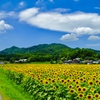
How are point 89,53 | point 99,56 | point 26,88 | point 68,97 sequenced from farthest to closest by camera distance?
point 89,53 → point 99,56 → point 26,88 → point 68,97

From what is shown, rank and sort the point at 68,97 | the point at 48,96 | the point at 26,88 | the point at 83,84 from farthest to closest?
the point at 26,88, the point at 83,84, the point at 48,96, the point at 68,97

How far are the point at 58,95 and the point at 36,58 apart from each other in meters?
98.1

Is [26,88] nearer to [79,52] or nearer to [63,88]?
[63,88]

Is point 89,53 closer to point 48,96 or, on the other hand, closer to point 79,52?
point 79,52

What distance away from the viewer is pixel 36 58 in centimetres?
11075

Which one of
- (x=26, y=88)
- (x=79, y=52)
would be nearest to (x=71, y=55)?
(x=79, y=52)

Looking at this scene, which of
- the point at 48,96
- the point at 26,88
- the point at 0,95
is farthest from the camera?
the point at 26,88

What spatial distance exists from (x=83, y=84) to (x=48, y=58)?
9558 centimetres

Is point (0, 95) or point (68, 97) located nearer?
point (68, 97)

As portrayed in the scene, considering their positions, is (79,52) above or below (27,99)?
above

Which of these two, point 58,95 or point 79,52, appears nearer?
point 58,95

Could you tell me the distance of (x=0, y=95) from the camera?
14461 millimetres

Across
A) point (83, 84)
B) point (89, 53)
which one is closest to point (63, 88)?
point (83, 84)

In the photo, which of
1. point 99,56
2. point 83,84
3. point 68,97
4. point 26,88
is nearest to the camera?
A: point 68,97
